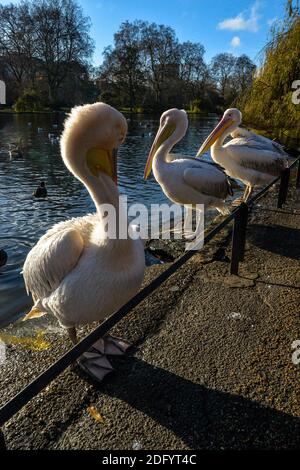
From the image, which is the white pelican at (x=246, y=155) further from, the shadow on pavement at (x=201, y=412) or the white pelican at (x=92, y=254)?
the shadow on pavement at (x=201, y=412)

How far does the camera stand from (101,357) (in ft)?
7.89

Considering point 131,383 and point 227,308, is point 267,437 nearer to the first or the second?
point 131,383

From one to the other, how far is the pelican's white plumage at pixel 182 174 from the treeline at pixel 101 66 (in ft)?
135

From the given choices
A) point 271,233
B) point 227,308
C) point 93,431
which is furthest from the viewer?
point 271,233

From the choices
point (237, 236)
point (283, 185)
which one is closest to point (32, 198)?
point (283, 185)

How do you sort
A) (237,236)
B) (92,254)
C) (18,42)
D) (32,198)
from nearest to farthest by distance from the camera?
(92,254), (237,236), (32,198), (18,42)

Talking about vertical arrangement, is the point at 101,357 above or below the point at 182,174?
below

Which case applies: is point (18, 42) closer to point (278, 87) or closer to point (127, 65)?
point (127, 65)

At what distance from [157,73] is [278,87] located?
145 ft

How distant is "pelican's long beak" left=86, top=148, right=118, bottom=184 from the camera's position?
7.44 ft

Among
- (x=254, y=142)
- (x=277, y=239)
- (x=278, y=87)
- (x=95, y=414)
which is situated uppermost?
(x=278, y=87)

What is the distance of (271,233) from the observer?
4879mm

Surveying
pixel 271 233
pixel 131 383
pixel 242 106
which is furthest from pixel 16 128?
pixel 131 383
